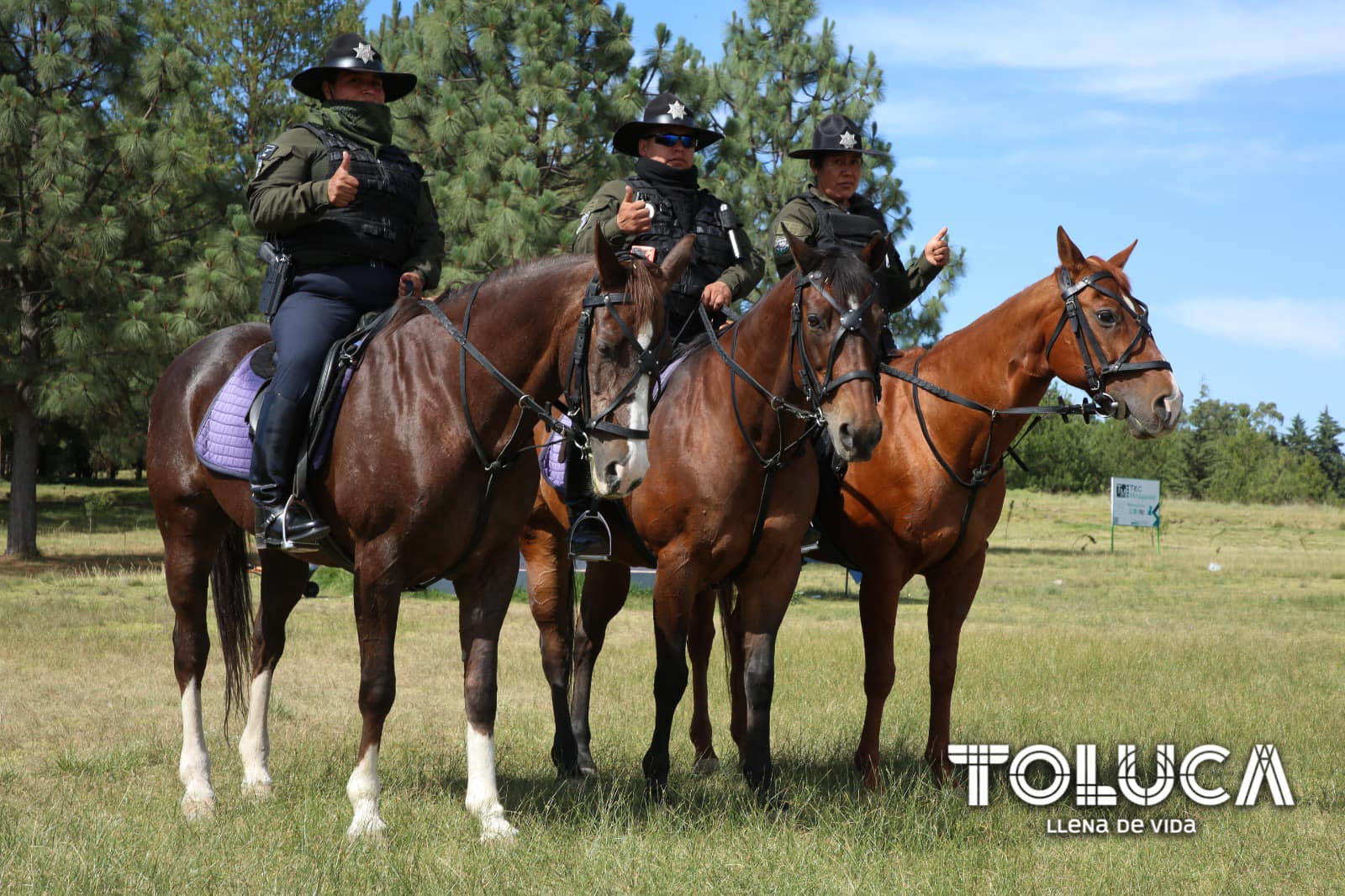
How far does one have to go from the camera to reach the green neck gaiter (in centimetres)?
582

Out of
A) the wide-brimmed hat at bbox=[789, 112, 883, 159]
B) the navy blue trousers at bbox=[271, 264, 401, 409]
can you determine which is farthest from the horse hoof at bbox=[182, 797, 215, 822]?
the wide-brimmed hat at bbox=[789, 112, 883, 159]

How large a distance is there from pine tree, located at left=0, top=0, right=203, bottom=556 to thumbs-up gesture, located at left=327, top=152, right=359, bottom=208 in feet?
46.2

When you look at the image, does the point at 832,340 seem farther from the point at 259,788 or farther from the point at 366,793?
the point at 259,788

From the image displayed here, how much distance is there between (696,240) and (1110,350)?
2.31m

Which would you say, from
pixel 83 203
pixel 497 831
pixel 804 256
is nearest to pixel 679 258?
pixel 804 256

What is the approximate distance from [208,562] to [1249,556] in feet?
85.9

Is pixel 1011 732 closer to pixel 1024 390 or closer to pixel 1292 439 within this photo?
pixel 1024 390

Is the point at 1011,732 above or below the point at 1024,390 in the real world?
below

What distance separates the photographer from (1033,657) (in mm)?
11312

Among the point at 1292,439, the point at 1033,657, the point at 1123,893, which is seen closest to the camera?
the point at 1123,893

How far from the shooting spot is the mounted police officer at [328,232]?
533cm

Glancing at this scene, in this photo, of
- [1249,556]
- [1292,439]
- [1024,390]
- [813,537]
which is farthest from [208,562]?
[1292,439]

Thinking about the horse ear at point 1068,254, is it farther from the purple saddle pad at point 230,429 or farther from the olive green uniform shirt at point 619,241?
the purple saddle pad at point 230,429

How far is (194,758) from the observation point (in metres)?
5.89
